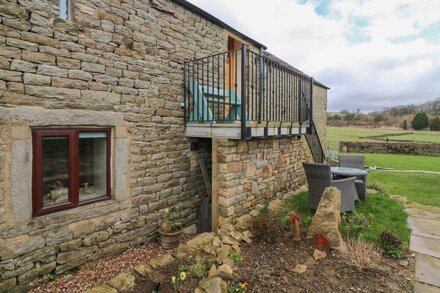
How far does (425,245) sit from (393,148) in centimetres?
2165

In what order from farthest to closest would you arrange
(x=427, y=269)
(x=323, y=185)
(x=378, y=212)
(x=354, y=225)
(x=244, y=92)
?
(x=378, y=212) → (x=323, y=185) → (x=354, y=225) → (x=244, y=92) → (x=427, y=269)

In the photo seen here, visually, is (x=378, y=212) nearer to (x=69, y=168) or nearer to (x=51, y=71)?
(x=69, y=168)

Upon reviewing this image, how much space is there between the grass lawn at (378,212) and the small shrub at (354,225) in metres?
0.07

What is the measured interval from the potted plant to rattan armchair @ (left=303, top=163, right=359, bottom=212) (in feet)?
9.95

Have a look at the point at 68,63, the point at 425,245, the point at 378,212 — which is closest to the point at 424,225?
the point at 378,212

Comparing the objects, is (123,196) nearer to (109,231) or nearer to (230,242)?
(109,231)

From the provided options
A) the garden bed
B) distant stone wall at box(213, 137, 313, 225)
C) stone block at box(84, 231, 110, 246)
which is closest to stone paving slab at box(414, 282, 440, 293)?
the garden bed

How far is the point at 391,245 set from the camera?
13.4ft

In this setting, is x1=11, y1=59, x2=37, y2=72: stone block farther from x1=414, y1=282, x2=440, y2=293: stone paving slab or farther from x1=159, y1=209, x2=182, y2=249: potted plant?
x1=414, y1=282, x2=440, y2=293: stone paving slab

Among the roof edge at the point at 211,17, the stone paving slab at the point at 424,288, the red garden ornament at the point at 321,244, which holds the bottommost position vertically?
the stone paving slab at the point at 424,288

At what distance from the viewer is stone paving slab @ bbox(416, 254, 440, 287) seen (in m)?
3.41

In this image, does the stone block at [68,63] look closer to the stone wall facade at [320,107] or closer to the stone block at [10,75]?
the stone block at [10,75]

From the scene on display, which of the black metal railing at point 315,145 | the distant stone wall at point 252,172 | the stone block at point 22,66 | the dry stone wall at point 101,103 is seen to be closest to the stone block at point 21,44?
the dry stone wall at point 101,103

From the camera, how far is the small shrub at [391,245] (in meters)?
3.99
